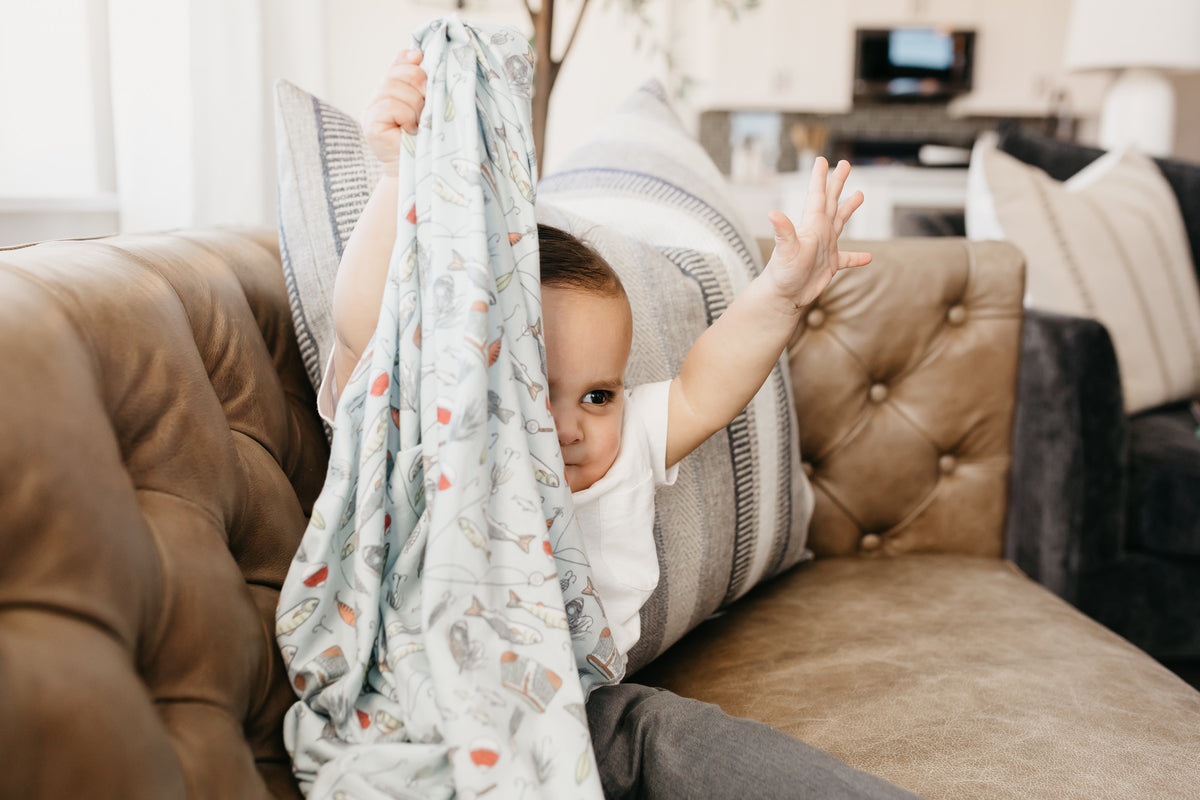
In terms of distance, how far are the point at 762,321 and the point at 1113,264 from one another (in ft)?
4.04

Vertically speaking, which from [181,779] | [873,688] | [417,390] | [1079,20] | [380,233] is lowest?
[873,688]

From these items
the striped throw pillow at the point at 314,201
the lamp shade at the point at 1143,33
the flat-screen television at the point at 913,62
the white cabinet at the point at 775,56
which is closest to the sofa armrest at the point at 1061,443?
the striped throw pillow at the point at 314,201

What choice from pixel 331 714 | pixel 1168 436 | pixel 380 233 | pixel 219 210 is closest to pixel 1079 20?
pixel 1168 436

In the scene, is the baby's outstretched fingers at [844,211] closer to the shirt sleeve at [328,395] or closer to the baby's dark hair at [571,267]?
the baby's dark hair at [571,267]

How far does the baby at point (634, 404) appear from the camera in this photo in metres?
0.65

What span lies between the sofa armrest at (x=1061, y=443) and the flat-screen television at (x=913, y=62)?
4.04m

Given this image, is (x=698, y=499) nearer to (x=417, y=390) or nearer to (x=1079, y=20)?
(x=417, y=390)

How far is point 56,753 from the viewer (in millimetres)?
390

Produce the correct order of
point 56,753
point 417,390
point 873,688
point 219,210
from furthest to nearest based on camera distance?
1. point 219,210
2. point 873,688
3. point 417,390
4. point 56,753

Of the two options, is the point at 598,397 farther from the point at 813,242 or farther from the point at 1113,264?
the point at 1113,264

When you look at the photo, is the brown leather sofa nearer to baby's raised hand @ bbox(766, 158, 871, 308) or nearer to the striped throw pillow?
the striped throw pillow

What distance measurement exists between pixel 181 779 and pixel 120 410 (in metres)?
0.22

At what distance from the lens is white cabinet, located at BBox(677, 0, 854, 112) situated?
4.85 m

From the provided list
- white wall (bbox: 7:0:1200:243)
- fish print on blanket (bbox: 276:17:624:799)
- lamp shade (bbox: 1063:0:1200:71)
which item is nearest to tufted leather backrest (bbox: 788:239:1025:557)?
fish print on blanket (bbox: 276:17:624:799)
